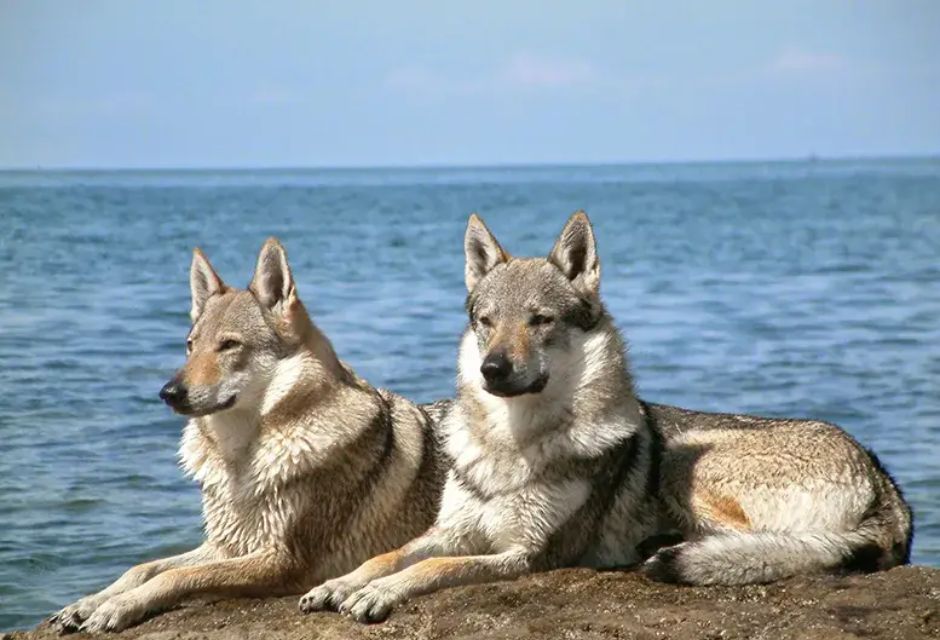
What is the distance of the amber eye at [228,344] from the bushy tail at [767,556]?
2.44 meters

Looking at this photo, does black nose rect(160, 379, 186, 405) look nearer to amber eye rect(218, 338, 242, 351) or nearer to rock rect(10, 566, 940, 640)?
amber eye rect(218, 338, 242, 351)

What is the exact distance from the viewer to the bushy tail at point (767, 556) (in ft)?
25.0

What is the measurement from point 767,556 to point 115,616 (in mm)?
3224

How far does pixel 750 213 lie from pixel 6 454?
58.0 meters

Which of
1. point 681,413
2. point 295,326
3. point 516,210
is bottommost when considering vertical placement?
point 516,210

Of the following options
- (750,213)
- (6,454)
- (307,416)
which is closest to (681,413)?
(307,416)

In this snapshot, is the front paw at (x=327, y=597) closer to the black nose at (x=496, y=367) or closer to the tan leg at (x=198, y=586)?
the tan leg at (x=198, y=586)

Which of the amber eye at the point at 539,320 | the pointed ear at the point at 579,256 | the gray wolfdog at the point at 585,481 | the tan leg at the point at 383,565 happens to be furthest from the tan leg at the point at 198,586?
the pointed ear at the point at 579,256

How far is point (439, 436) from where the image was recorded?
8906mm

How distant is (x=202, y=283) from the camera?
28.8 feet

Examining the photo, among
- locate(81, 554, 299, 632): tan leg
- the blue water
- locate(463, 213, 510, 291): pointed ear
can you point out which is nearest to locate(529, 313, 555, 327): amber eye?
locate(463, 213, 510, 291): pointed ear

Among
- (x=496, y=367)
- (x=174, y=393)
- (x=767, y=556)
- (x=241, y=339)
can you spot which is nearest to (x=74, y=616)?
(x=174, y=393)

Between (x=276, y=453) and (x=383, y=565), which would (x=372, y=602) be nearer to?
(x=383, y=565)

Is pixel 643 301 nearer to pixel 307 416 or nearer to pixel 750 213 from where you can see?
pixel 307 416
